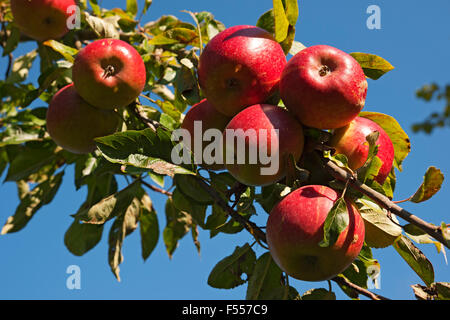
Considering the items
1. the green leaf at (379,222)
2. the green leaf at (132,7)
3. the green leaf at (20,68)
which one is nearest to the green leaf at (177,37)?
the green leaf at (132,7)

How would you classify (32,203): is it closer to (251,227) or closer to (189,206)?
(189,206)

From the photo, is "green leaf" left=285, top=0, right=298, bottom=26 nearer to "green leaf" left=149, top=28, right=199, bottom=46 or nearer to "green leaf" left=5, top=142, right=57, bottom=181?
"green leaf" left=149, top=28, right=199, bottom=46

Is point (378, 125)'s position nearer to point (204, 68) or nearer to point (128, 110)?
point (204, 68)

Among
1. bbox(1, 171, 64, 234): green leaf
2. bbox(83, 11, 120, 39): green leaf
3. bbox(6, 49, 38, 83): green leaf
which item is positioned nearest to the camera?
bbox(83, 11, 120, 39): green leaf

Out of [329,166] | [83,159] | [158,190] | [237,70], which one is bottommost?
[158,190]

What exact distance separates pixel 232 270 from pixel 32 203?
1.58 meters

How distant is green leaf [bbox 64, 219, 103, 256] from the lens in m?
2.49

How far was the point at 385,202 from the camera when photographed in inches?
45.4

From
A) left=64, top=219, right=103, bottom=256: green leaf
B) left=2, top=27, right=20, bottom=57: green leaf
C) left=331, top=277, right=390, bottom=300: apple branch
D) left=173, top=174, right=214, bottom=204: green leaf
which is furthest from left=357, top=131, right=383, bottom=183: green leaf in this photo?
left=2, top=27, right=20, bottom=57: green leaf

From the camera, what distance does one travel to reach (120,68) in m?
1.82

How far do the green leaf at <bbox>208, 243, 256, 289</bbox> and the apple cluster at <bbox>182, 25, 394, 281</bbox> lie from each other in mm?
478

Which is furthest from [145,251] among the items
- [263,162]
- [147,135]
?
[263,162]

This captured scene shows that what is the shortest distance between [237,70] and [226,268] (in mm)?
743

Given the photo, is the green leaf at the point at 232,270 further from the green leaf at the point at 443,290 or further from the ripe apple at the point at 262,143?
the green leaf at the point at 443,290
